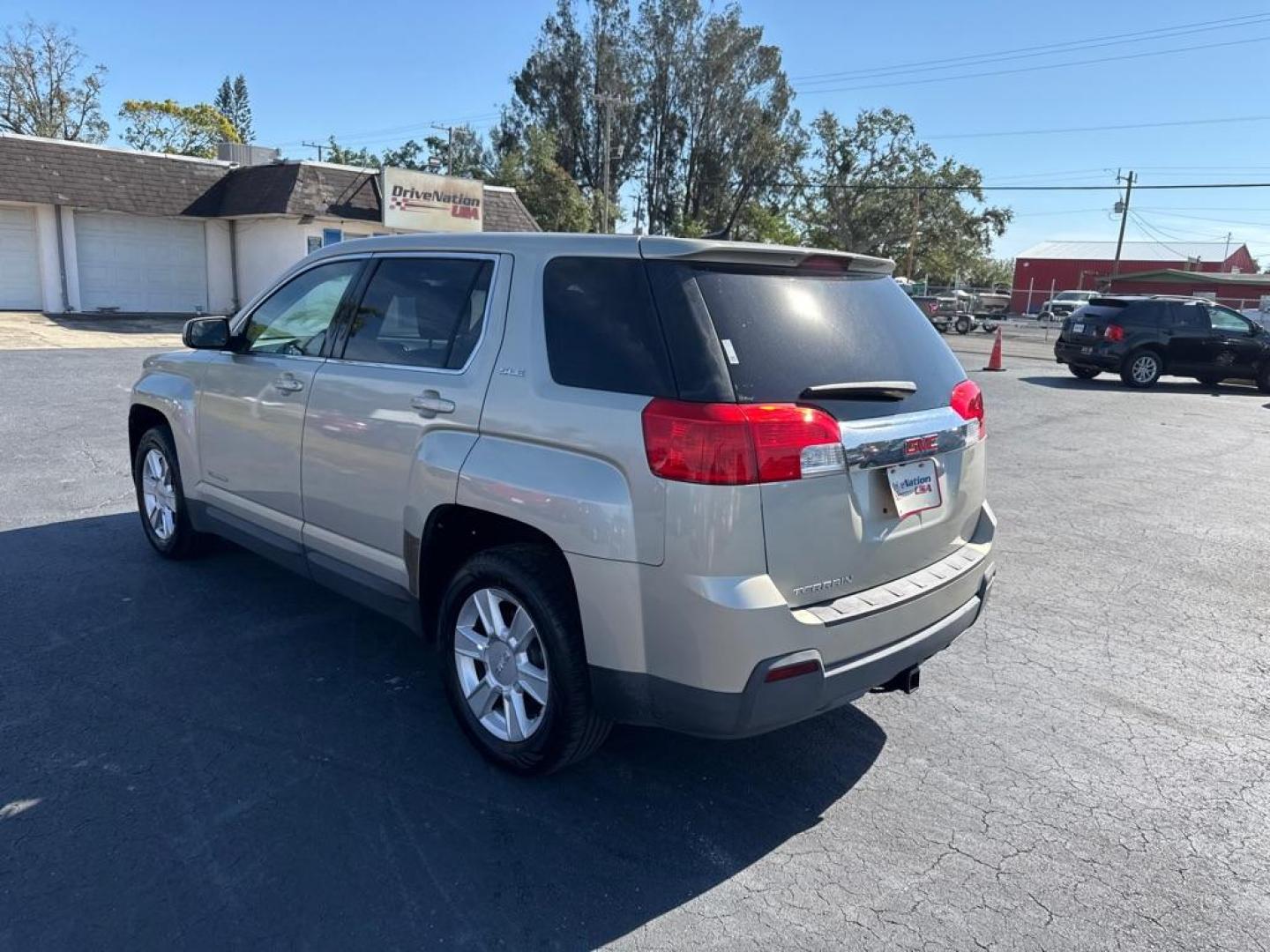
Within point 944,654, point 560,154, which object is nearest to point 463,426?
point 944,654

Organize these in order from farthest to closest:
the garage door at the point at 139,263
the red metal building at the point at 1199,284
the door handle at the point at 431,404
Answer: the red metal building at the point at 1199,284
the garage door at the point at 139,263
the door handle at the point at 431,404

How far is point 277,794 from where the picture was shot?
3121 mm

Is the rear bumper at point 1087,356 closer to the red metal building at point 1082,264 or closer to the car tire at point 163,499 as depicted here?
the car tire at point 163,499

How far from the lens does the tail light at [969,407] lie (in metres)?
3.47

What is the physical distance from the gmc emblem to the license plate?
38 millimetres

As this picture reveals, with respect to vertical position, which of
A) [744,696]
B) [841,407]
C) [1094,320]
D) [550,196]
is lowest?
[744,696]

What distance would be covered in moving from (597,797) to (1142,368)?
17.3 meters

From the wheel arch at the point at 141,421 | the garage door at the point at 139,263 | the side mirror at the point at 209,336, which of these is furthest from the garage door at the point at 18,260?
the side mirror at the point at 209,336

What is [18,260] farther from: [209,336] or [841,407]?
[841,407]

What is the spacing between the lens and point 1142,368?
17.1 metres

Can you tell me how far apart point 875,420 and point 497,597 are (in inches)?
58.0

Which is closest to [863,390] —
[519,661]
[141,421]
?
[519,661]

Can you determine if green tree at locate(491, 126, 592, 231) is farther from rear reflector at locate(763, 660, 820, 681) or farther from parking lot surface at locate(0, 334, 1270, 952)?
rear reflector at locate(763, 660, 820, 681)

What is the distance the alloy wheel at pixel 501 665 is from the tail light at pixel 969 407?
1.82 metres
